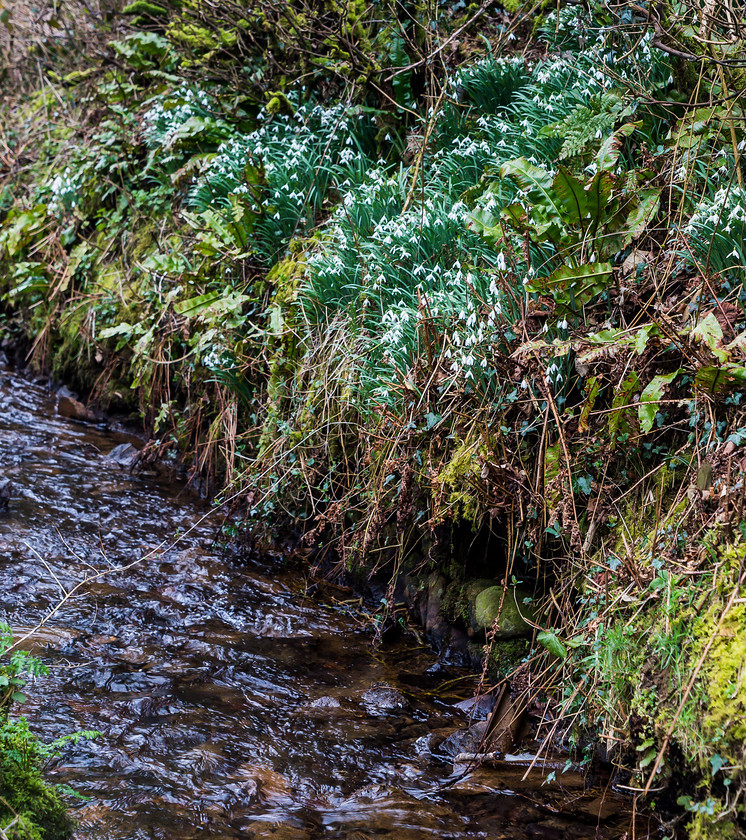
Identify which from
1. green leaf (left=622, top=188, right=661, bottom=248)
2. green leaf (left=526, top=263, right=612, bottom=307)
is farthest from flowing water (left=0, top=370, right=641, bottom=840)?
green leaf (left=622, top=188, right=661, bottom=248)

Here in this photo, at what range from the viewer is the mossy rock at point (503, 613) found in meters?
3.21

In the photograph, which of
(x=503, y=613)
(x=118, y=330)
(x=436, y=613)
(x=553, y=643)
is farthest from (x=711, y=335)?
(x=118, y=330)

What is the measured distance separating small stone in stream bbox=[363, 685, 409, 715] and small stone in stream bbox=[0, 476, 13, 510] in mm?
2689

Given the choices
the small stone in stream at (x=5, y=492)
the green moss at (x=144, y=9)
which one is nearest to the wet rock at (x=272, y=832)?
the small stone in stream at (x=5, y=492)

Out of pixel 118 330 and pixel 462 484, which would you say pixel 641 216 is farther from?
pixel 118 330

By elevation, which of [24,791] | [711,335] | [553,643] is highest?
[711,335]

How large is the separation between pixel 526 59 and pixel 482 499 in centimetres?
314

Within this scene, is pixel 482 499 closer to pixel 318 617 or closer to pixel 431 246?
pixel 318 617

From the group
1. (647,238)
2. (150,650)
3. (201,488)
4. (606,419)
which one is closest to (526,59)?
(647,238)

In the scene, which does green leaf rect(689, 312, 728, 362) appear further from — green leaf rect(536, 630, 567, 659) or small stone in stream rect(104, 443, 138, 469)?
small stone in stream rect(104, 443, 138, 469)

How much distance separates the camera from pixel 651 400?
2.64 meters

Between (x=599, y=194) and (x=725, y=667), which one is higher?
(x=599, y=194)

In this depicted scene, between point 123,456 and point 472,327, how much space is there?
133 inches

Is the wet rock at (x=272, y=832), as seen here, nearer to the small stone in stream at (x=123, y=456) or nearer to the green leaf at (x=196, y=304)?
the green leaf at (x=196, y=304)
